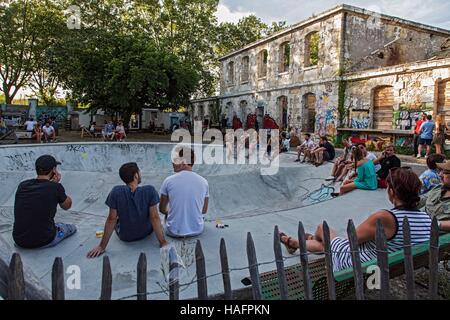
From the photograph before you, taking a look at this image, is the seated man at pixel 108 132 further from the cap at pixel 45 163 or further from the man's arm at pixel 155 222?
the man's arm at pixel 155 222

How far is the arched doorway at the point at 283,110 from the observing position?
67.7ft

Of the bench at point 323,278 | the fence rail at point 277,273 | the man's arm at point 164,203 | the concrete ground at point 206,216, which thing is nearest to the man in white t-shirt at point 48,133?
the concrete ground at point 206,216

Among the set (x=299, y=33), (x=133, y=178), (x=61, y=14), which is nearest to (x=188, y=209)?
(x=133, y=178)

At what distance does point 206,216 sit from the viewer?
7.17 m

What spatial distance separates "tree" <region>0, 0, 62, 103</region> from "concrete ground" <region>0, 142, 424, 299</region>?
62.8 feet

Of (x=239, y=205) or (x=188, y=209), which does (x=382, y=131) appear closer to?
(x=239, y=205)

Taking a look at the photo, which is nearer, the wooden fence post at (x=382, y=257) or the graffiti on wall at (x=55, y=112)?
the wooden fence post at (x=382, y=257)

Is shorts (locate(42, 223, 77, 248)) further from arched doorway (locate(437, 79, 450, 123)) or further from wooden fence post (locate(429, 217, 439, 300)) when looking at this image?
arched doorway (locate(437, 79, 450, 123))

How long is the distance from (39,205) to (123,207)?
85cm

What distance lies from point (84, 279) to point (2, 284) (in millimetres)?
1325

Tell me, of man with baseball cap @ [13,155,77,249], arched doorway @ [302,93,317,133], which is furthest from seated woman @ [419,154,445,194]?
arched doorway @ [302,93,317,133]

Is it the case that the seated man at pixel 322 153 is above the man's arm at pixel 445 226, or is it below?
above

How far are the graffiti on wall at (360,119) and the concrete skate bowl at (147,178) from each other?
6.51 m

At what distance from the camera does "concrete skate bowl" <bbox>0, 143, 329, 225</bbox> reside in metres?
7.54
